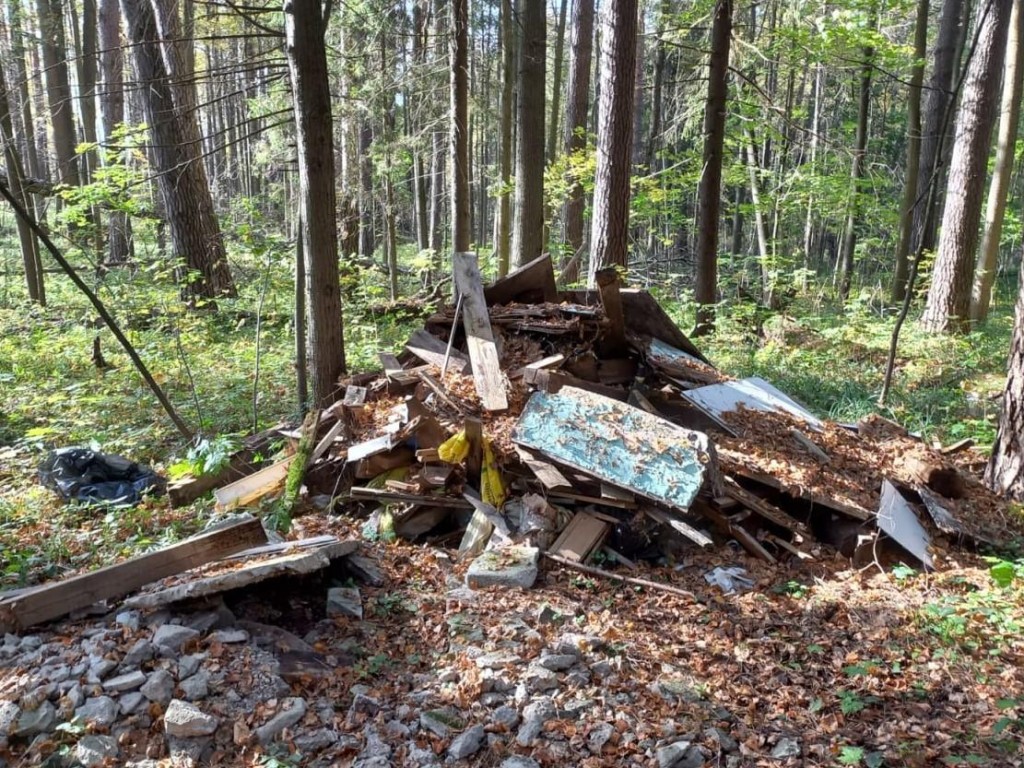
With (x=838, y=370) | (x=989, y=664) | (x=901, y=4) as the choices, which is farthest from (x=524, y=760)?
(x=901, y=4)

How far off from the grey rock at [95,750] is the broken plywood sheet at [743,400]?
16.3ft

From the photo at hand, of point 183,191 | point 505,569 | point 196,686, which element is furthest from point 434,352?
point 183,191

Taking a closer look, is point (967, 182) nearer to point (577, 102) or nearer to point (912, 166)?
point (912, 166)

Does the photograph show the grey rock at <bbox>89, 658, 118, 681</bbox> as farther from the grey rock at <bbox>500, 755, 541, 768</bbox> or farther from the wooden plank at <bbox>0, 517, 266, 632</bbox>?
the grey rock at <bbox>500, 755, 541, 768</bbox>

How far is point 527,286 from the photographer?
705 cm

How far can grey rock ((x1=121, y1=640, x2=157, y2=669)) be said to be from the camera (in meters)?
3.07

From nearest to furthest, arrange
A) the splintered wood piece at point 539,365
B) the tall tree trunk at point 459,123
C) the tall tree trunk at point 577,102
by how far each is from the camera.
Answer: the splintered wood piece at point 539,365 < the tall tree trunk at point 459,123 < the tall tree trunk at point 577,102

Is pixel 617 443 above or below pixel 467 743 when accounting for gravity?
above


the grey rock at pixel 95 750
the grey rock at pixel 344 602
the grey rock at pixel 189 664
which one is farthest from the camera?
the grey rock at pixel 344 602

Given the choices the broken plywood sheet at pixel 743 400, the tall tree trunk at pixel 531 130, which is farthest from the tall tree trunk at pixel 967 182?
the tall tree trunk at pixel 531 130

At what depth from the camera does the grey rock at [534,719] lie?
2889 millimetres

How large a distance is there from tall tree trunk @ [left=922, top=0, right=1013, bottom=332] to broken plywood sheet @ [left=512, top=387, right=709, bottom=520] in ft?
27.7

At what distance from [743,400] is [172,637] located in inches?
206

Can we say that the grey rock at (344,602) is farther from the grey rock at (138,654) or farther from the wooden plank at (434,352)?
the wooden plank at (434,352)
